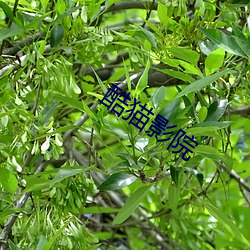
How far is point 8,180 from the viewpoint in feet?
2.70

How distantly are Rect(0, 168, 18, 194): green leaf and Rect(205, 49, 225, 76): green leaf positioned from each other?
0.92 feet

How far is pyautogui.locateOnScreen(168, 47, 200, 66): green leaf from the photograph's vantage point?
84 centimetres

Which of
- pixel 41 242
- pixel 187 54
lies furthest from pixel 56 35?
pixel 41 242

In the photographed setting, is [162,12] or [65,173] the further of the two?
[162,12]

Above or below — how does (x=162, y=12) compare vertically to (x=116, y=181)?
above

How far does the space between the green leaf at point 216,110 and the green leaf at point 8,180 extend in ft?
0.85

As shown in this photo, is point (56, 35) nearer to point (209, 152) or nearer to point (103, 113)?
point (103, 113)

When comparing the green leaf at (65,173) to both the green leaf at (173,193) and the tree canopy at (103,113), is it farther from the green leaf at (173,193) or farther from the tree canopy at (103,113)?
the green leaf at (173,193)

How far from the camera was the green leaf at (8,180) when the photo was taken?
2.68 feet

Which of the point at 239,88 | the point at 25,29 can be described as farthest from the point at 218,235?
the point at 25,29

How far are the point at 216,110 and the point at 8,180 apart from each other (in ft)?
0.93

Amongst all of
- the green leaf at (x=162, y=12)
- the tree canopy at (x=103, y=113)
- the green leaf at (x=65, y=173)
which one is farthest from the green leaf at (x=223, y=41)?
the green leaf at (x=65, y=173)

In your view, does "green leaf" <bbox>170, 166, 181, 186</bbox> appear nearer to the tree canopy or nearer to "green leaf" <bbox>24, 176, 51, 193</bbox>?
the tree canopy

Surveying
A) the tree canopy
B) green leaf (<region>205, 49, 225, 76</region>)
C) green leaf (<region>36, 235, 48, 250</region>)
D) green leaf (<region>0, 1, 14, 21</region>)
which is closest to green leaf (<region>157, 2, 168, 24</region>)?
the tree canopy
